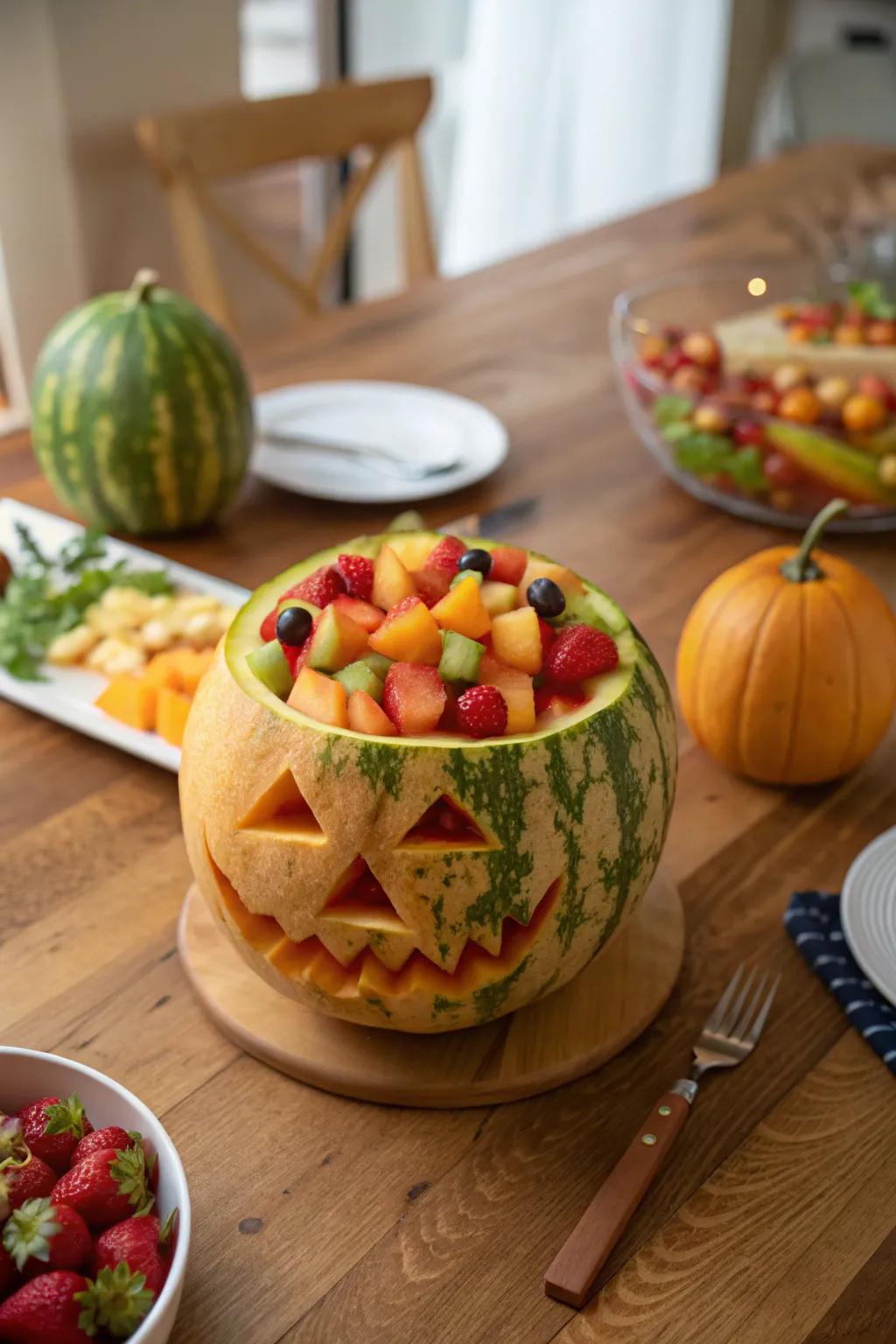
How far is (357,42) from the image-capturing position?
447cm

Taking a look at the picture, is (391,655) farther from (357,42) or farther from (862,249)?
(357,42)

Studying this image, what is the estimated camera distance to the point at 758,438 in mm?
1765

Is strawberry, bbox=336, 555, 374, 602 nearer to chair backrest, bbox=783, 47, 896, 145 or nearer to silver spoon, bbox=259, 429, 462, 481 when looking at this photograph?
silver spoon, bbox=259, 429, 462, 481

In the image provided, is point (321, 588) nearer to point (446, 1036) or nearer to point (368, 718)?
point (368, 718)

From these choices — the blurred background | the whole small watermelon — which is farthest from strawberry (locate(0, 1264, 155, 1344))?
the blurred background

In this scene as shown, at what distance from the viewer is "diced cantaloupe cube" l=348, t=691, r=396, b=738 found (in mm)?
917

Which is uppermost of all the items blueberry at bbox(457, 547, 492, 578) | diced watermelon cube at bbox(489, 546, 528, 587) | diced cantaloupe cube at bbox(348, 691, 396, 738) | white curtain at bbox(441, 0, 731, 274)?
blueberry at bbox(457, 547, 492, 578)

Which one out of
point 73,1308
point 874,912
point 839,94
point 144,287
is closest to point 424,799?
point 73,1308

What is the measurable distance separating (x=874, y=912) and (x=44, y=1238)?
2.42 feet

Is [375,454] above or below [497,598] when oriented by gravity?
below

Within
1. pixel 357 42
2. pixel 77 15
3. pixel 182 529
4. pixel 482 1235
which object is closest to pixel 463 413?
pixel 182 529

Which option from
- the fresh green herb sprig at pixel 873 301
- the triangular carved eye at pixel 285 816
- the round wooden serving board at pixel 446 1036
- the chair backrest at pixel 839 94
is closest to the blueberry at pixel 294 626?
the triangular carved eye at pixel 285 816

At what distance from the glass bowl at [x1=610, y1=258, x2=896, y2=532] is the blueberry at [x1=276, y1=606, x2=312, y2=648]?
3.19ft

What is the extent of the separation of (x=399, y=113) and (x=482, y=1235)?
2.66m
